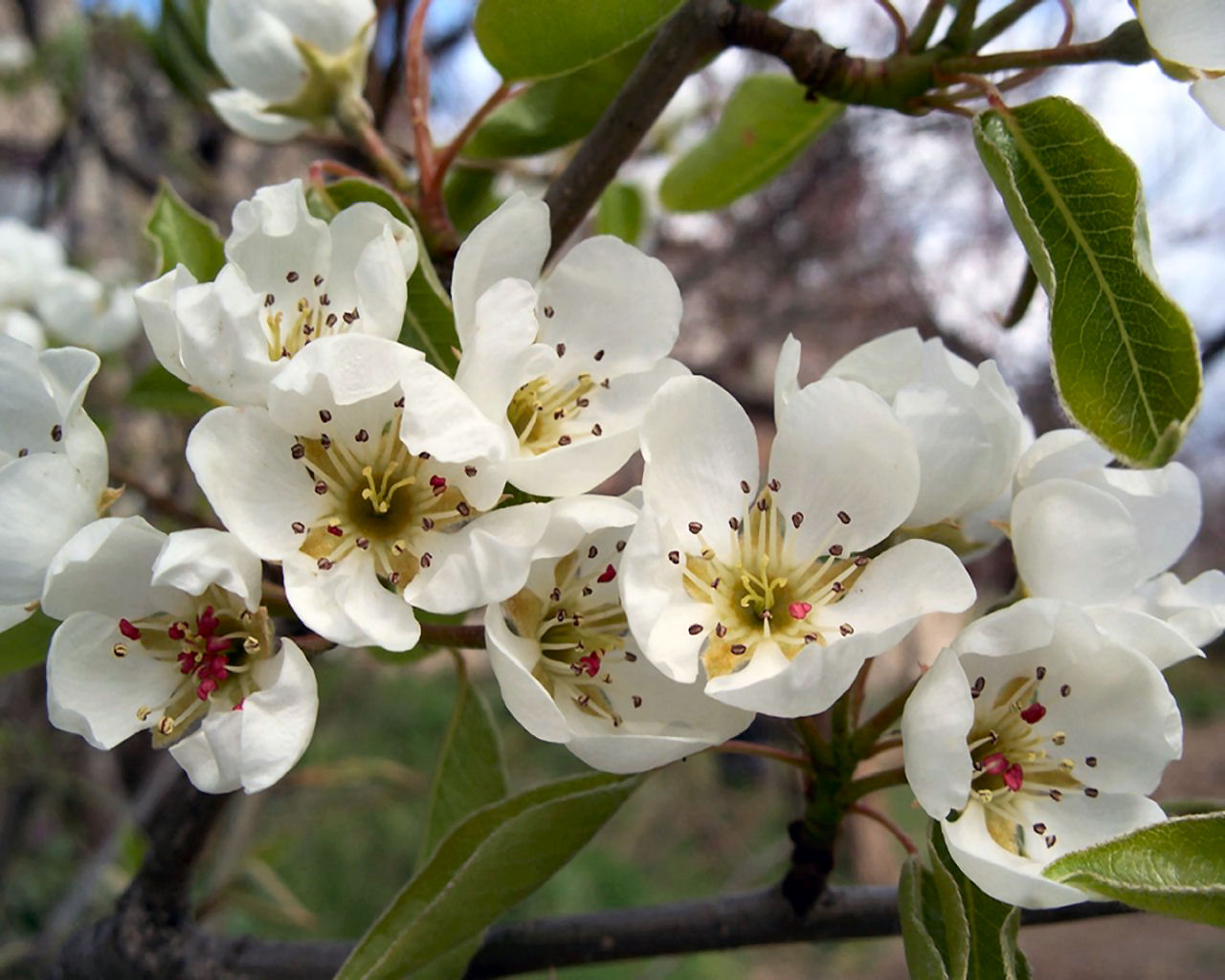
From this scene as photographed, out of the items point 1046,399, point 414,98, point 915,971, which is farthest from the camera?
point 1046,399

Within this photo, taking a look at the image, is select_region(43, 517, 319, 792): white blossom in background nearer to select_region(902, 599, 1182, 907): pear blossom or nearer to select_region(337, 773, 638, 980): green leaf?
select_region(337, 773, 638, 980): green leaf

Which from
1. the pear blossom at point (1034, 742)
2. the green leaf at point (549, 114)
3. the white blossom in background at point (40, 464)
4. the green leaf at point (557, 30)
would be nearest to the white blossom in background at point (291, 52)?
the green leaf at point (549, 114)

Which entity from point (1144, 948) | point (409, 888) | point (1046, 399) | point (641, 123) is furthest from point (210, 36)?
point (1144, 948)

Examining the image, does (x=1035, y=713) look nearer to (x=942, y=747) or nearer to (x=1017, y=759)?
(x=1017, y=759)

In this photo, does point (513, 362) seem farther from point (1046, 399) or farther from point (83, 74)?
point (1046, 399)

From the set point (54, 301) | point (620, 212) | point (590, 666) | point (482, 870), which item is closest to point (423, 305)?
point (590, 666)

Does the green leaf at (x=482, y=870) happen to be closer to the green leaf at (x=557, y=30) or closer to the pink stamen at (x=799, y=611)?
the pink stamen at (x=799, y=611)

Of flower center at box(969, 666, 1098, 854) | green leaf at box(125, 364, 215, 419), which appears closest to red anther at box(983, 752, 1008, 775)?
flower center at box(969, 666, 1098, 854)
